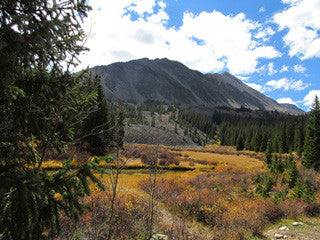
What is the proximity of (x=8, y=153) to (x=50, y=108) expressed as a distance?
3.73 feet

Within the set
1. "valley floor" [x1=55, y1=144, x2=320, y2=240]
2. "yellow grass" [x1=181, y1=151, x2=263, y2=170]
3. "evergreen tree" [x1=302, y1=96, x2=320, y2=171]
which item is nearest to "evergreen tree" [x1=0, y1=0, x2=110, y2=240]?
"valley floor" [x1=55, y1=144, x2=320, y2=240]

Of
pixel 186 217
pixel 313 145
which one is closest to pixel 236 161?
pixel 313 145

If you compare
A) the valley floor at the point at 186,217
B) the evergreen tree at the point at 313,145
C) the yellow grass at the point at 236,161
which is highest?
the evergreen tree at the point at 313,145

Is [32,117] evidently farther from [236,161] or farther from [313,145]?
[236,161]

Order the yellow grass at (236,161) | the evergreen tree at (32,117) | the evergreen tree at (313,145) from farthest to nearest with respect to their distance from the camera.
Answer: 1. the yellow grass at (236,161)
2. the evergreen tree at (313,145)
3. the evergreen tree at (32,117)

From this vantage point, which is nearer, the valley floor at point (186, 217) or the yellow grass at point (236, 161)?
the valley floor at point (186, 217)

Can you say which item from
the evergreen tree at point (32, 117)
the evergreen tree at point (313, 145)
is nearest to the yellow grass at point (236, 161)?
the evergreen tree at point (313, 145)

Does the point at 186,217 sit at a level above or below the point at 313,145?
below

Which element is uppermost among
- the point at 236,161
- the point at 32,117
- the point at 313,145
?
the point at 32,117

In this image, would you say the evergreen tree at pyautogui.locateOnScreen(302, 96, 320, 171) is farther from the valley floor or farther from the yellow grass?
the valley floor

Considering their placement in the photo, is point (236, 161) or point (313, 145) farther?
point (236, 161)

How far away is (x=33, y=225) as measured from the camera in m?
2.10

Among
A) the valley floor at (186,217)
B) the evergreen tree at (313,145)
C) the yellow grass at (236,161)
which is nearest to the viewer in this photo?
the valley floor at (186,217)

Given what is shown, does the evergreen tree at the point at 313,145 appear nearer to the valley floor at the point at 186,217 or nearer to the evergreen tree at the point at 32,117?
the valley floor at the point at 186,217
